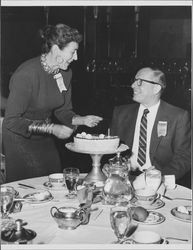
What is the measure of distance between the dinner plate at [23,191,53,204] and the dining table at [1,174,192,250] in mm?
17

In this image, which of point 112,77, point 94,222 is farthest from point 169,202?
point 112,77

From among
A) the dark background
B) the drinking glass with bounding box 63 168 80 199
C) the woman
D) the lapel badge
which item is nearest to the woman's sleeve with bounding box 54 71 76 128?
the woman

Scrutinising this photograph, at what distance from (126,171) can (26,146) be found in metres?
1.12

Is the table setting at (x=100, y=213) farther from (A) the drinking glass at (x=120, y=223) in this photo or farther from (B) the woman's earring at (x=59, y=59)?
(B) the woman's earring at (x=59, y=59)

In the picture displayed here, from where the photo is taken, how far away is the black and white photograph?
1.51 meters

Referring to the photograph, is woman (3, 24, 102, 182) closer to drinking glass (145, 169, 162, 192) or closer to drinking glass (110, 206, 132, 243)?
drinking glass (145, 169, 162, 192)

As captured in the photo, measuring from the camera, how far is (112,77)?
7.43 meters

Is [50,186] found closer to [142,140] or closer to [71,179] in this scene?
[71,179]

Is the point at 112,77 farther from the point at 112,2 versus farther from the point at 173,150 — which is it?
the point at 112,2

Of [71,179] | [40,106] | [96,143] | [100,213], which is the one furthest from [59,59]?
[100,213]

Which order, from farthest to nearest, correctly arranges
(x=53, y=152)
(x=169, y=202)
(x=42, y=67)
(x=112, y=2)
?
(x=53, y=152)
(x=42, y=67)
(x=169, y=202)
(x=112, y=2)

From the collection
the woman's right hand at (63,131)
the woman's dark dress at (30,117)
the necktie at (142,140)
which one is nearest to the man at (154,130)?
the necktie at (142,140)

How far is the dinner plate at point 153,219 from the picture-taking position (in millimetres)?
1666

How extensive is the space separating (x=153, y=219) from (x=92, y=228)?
0.98 feet
